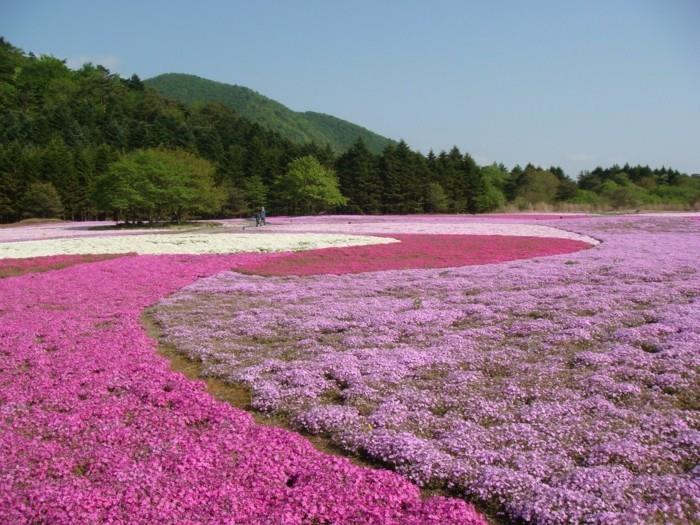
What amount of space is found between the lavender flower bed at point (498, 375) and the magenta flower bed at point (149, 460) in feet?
2.61

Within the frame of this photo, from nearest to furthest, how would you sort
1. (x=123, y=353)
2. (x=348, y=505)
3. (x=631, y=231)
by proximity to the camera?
(x=348, y=505) < (x=123, y=353) < (x=631, y=231)

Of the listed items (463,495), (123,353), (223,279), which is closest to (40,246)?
(223,279)

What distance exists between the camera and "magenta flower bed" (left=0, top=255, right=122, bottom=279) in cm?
2417

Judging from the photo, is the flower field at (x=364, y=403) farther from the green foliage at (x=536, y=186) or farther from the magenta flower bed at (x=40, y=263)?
the green foliage at (x=536, y=186)

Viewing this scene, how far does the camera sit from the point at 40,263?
87.4 feet

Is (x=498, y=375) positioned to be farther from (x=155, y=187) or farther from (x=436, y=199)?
(x=436, y=199)

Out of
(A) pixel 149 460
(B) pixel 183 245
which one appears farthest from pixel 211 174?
(A) pixel 149 460

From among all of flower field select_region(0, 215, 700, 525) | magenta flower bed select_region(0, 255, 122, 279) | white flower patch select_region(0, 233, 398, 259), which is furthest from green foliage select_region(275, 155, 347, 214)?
flower field select_region(0, 215, 700, 525)

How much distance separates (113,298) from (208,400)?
1104 cm

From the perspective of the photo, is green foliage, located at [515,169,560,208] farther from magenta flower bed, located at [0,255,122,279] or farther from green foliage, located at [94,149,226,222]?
magenta flower bed, located at [0,255,122,279]

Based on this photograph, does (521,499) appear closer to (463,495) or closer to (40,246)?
(463,495)

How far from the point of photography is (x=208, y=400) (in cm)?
888

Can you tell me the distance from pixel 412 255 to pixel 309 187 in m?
64.8

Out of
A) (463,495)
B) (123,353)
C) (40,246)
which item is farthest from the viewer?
(40,246)
